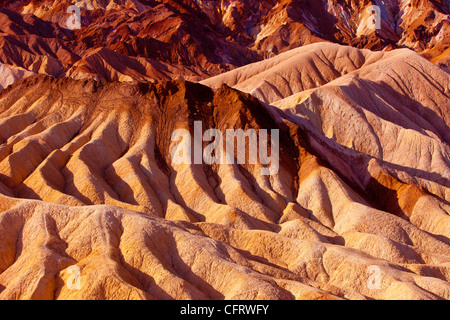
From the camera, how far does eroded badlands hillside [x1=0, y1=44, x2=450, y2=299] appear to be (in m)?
39.5

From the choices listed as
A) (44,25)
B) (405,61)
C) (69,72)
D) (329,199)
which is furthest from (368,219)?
(44,25)

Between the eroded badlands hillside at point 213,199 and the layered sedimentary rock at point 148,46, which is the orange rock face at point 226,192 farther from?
the layered sedimentary rock at point 148,46

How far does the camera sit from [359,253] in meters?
47.3

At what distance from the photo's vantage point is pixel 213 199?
202 feet

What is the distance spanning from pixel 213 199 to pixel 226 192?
2.39 metres

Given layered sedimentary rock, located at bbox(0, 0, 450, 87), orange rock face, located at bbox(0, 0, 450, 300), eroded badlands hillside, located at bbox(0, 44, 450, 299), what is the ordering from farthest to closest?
1. layered sedimentary rock, located at bbox(0, 0, 450, 87)
2. orange rock face, located at bbox(0, 0, 450, 300)
3. eroded badlands hillside, located at bbox(0, 44, 450, 299)

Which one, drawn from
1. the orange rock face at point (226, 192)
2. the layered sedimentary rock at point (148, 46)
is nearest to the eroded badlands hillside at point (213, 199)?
the orange rock face at point (226, 192)

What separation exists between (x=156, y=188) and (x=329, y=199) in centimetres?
1868

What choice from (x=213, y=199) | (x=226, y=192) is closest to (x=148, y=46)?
(x=226, y=192)

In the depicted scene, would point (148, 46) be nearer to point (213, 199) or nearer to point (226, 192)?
point (226, 192)

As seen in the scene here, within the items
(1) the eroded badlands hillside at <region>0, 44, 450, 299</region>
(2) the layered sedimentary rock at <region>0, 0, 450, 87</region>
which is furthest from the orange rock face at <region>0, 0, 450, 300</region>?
(2) the layered sedimentary rock at <region>0, 0, 450, 87</region>

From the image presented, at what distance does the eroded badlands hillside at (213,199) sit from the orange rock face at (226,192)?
0.52 ft

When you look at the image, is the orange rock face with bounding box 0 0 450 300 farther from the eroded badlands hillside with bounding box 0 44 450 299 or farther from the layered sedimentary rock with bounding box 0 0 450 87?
Result: the layered sedimentary rock with bounding box 0 0 450 87

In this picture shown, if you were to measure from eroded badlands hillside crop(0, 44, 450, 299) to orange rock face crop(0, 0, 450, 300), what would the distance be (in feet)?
0.52
